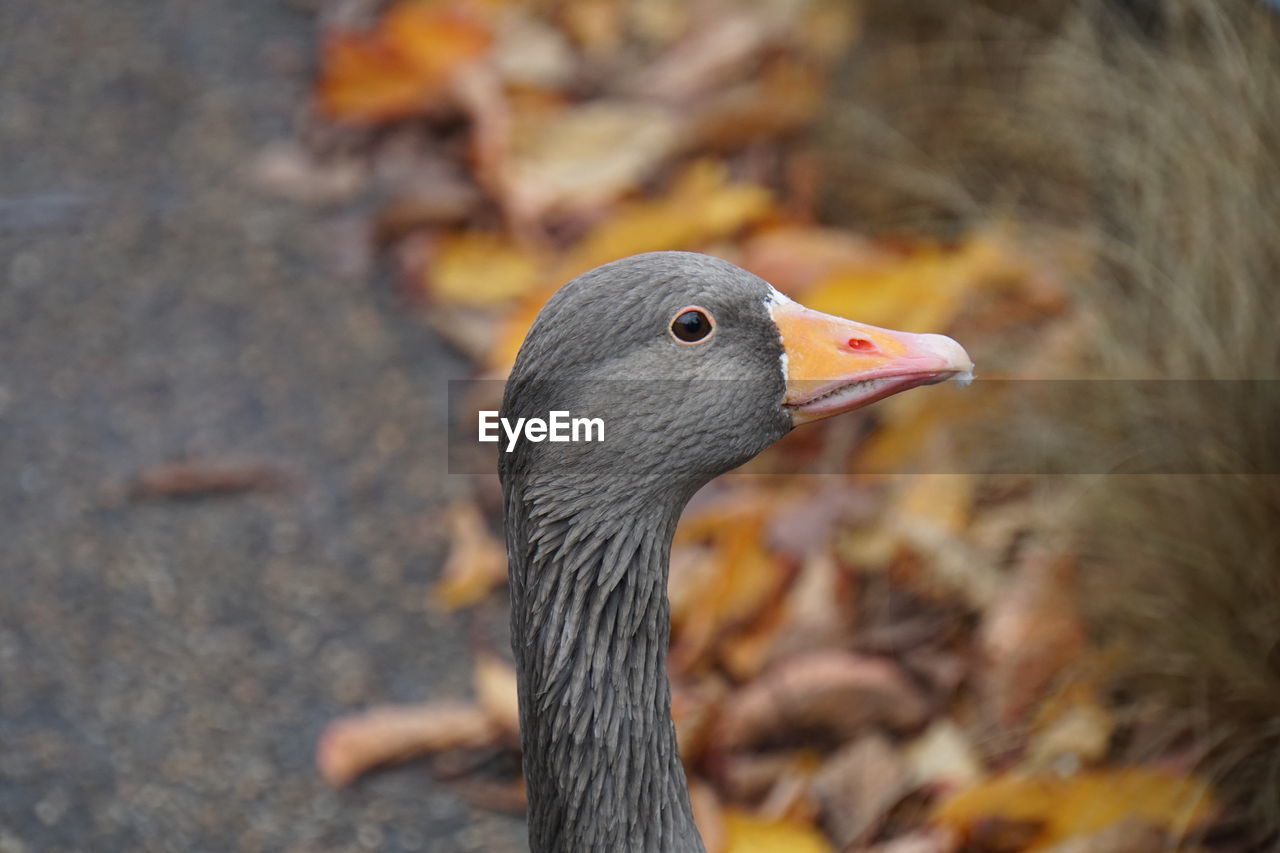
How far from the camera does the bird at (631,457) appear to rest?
2184mm

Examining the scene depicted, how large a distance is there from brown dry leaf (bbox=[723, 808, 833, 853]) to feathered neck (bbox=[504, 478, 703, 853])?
0.77 m

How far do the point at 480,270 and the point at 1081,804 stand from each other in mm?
2596

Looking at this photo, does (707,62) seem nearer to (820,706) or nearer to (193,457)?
(193,457)

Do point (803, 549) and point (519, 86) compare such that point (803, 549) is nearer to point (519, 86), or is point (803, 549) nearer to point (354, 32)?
point (519, 86)

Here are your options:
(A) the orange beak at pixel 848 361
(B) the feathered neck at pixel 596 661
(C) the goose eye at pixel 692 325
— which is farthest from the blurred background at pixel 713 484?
(C) the goose eye at pixel 692 325

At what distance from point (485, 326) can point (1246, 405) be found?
2346mm

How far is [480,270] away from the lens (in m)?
4.72


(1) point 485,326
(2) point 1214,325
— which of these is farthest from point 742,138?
(2) point 1214,325

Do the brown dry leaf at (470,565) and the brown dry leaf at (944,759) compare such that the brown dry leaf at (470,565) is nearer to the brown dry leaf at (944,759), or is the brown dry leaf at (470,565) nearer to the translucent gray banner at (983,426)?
the translucent gray banner at (983,426)

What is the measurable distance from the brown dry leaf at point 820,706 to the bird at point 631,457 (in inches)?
38.1

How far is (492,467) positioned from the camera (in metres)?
4.27

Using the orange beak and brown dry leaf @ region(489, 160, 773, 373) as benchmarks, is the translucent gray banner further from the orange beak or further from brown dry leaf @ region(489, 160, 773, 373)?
brown dry leaf @ region(489, 160, 773, 373)

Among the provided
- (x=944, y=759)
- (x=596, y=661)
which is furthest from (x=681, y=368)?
(x=944, y=759)

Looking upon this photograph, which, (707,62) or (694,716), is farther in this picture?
(707,62)
